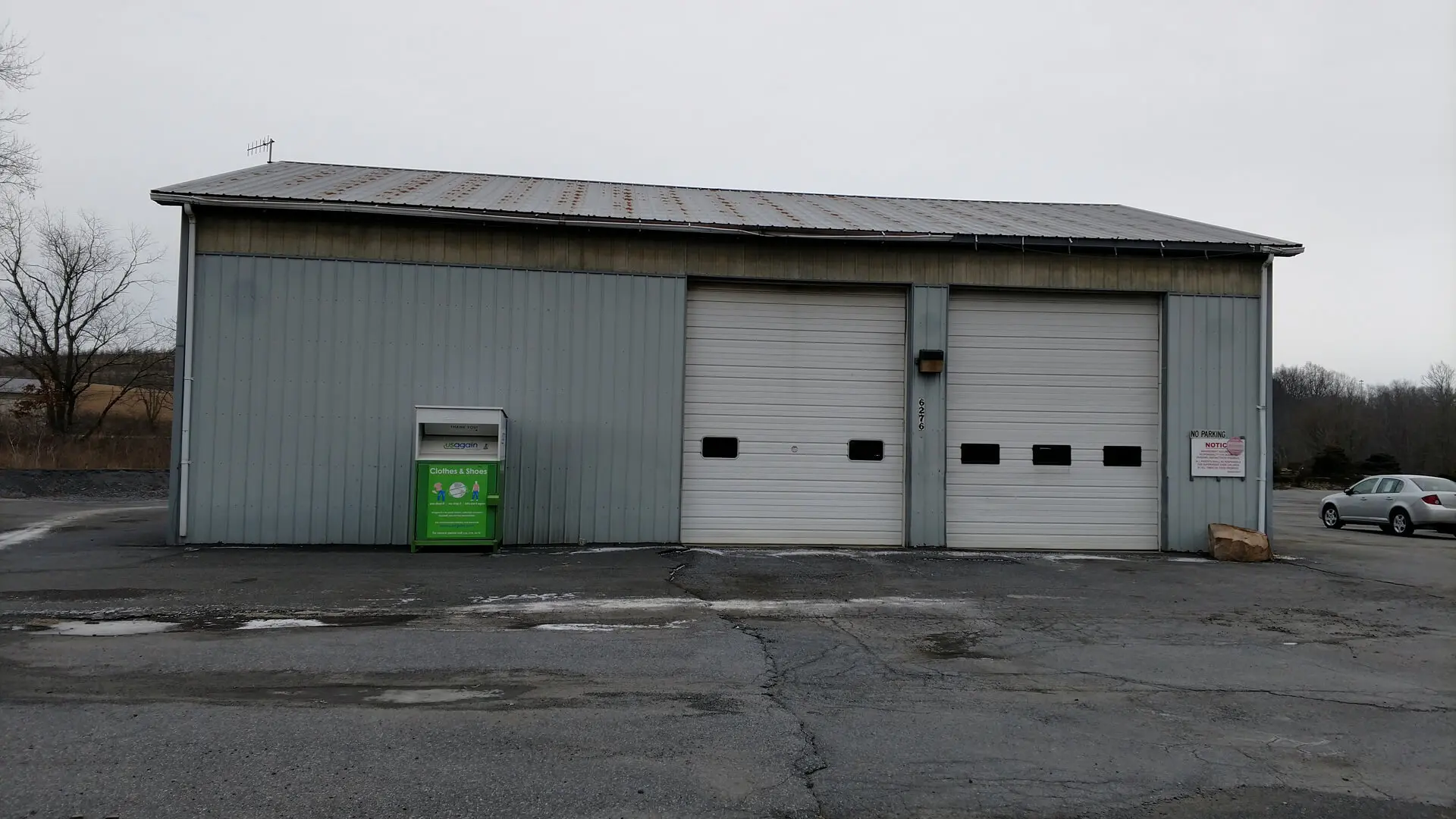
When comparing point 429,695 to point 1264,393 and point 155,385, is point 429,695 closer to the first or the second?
point 1264,393

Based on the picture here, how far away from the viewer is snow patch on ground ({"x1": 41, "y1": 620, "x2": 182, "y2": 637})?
712cm

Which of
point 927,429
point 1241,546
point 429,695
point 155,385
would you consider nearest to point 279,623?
point 429,695

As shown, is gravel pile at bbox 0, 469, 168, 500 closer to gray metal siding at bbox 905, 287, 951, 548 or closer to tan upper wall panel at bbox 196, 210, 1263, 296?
tan upper wall panel at bbox 196, 210, 1263, 296

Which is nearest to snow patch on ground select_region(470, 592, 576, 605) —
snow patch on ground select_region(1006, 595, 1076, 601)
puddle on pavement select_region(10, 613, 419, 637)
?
puddle on pavement select_region(10, 613, 419, 637)

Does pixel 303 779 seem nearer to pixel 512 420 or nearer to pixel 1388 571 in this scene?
pixel 512 420

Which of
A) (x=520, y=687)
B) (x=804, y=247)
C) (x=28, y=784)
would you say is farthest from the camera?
(x=804, y=247)

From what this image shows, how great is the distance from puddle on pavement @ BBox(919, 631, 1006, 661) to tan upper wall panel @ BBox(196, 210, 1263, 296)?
22.0ft

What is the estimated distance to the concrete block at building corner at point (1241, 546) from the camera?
12703 mm

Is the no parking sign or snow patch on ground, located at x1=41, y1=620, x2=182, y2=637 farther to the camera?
the no parking sign

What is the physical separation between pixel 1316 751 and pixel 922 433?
27.4 ft

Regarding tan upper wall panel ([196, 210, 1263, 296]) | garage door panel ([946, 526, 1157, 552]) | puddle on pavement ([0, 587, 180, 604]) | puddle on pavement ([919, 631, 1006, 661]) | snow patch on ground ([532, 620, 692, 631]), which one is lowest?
puddle on pavement ([919, 631, 1006, 661])

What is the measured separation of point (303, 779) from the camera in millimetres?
4184

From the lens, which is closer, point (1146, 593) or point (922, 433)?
point (1146, 593)

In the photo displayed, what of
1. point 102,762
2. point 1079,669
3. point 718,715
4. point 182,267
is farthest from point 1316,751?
point 182,267
